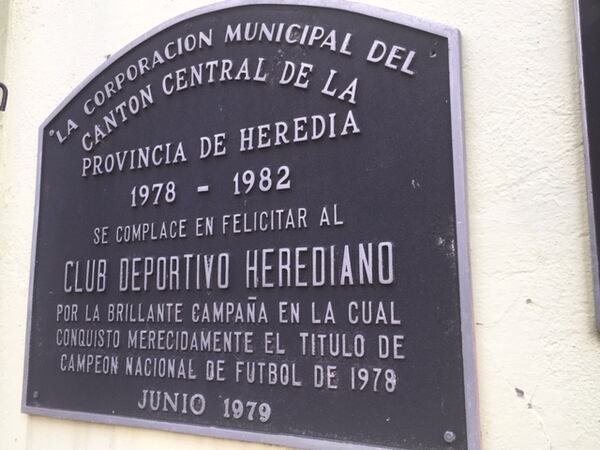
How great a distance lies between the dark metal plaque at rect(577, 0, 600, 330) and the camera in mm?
1742

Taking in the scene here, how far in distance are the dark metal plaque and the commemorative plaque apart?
1.20ft

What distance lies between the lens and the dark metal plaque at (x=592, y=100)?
1.74 metres

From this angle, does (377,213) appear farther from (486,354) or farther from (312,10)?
(312,10)

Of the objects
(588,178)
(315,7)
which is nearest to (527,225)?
(588,178)

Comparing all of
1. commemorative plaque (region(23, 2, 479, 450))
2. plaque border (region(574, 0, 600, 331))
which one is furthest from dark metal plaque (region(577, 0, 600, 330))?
commemorative plaque (region(23, 2, 479, 450))

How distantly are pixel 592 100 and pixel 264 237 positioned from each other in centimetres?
119

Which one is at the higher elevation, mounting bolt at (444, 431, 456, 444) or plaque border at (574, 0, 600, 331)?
plaque border at (574, 0, 600, 331)

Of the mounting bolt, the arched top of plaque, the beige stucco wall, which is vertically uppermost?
the arched top of plaque

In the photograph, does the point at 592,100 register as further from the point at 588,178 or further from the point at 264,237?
the point at 264,237

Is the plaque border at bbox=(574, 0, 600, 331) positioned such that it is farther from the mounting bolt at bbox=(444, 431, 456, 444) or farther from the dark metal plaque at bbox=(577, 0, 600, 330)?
the mounting bolt at bbox=(444, 431, 456, 444)

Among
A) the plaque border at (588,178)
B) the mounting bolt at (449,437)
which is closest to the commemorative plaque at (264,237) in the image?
the mounting bolt at (449,437)

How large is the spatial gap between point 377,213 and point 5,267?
201cm

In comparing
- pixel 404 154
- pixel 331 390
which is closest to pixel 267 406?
pixel 331 390

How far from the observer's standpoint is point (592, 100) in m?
1.79
